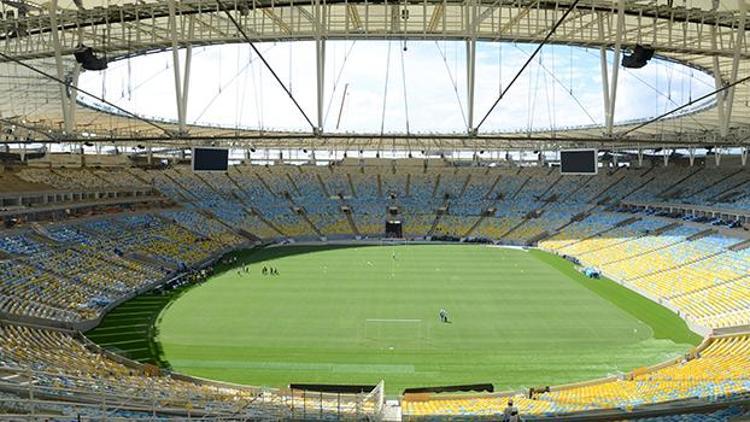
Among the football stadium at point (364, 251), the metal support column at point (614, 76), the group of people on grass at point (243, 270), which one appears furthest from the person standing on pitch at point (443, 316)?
the group of people on grass at point (243, 270)

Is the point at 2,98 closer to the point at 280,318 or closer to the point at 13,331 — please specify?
the point at 13,331

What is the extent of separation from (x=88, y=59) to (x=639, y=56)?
1339cm

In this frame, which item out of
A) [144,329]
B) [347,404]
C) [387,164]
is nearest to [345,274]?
[144,329]

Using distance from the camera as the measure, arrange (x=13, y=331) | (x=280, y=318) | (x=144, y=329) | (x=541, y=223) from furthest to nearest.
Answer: (x=541, y=223) → (x=280, y=318) → (x=144, y=329) → (x=13, y=331)

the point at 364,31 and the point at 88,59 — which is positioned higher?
the point at 364,31

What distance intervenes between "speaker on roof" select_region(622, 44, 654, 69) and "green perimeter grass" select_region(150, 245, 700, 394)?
32.3 ft

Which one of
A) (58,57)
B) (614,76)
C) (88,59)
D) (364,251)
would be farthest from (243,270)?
(614,76)

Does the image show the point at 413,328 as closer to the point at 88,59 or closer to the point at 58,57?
the point at 88,59

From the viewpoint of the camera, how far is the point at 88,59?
14.8 metres

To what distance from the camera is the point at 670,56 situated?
2689cm

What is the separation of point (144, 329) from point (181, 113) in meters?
13.4

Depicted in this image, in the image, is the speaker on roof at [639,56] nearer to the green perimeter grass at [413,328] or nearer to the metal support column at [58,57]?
the green perimeter grass at [413,328]

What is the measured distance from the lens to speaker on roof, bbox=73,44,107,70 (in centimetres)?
1466

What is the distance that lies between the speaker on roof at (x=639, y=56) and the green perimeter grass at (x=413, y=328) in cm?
986
